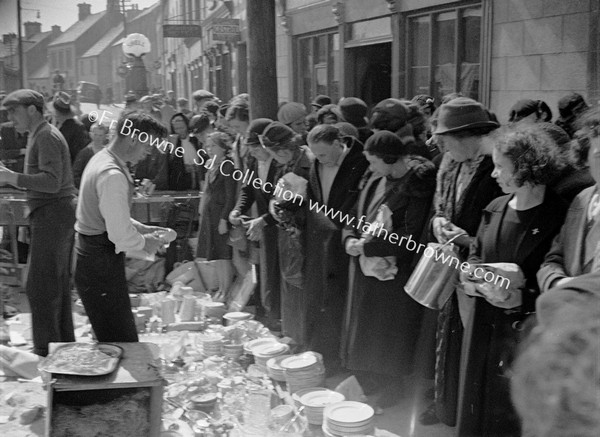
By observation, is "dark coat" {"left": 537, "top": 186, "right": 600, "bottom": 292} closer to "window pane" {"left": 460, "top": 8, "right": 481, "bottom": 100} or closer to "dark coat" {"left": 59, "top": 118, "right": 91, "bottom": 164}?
"window pane" {"left": 460, "top": 8, "right": 481, "bottom": 100}

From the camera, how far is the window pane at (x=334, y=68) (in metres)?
12.3

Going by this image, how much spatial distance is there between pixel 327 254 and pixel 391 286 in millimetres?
647

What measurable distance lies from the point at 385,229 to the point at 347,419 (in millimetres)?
1135

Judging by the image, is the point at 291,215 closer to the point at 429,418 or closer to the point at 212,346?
the point at 212,346

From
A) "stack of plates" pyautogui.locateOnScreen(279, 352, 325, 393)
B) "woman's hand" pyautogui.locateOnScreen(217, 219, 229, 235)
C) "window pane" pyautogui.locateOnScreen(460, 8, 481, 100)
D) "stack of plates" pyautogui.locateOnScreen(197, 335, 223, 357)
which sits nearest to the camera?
"stack of plates" pyautogui.locateOnScreen(279, 352, 325, 393)

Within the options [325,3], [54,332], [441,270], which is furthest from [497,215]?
[325,3]

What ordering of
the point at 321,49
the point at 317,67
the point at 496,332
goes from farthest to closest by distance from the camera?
the point at 317,67
the point at 321,49
the point at 496,332

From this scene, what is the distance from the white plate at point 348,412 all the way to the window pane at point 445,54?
583 centimetres

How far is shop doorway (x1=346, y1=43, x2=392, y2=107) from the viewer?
11.8 metres

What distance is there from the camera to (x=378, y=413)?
438 centimetres

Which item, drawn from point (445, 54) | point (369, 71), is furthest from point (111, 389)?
point (369, 71)

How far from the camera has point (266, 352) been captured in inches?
199

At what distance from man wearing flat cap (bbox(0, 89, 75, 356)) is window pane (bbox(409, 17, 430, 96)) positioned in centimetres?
601

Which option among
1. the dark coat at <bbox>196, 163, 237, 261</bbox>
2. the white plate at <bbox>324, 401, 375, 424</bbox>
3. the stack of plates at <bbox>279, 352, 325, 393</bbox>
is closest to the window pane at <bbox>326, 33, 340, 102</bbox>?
the dark coat at <bbox>196, 163, 237, 261</bbox>
